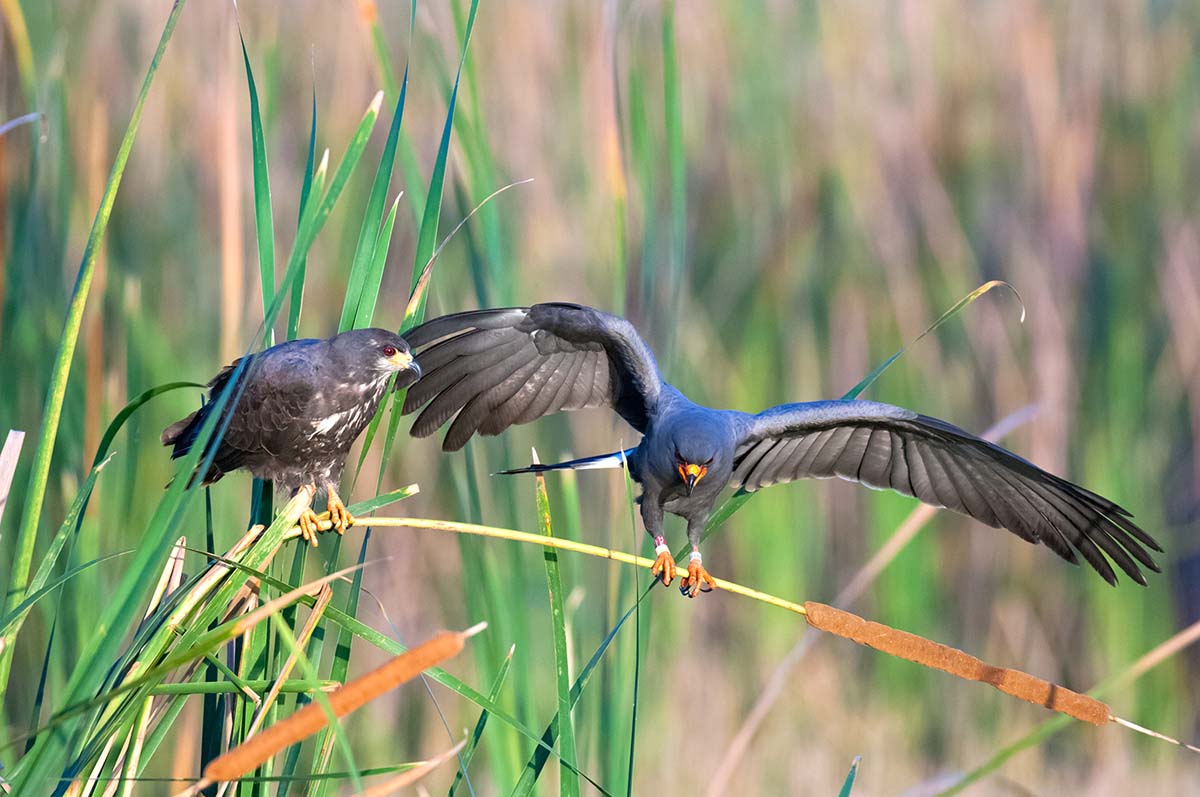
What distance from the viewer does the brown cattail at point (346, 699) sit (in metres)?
1.47

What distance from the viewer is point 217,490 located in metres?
3.41

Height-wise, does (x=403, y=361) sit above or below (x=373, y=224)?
below

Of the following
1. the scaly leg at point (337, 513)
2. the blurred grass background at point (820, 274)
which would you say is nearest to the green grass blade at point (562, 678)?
the scaly leg at point (337, 513)

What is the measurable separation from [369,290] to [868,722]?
3.05 meters

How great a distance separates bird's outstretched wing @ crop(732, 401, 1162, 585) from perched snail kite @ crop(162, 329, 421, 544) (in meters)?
0.88

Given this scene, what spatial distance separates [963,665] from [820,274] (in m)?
2.89

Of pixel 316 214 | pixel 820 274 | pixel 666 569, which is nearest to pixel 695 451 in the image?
pixel 666 569

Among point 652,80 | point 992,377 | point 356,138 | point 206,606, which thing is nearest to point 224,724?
point 206,606

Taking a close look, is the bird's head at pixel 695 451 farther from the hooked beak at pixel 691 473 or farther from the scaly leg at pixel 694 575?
the scaly leg at pixel 694 575

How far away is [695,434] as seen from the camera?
9.09ft

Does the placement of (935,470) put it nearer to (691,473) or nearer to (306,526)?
(691,473)

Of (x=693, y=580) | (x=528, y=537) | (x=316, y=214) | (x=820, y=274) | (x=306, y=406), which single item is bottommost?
(x=693, y=580)

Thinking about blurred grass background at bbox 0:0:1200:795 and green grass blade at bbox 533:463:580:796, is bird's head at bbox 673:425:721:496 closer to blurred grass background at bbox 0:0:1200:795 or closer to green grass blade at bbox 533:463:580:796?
green grass blade at bbox 533:463:580:796

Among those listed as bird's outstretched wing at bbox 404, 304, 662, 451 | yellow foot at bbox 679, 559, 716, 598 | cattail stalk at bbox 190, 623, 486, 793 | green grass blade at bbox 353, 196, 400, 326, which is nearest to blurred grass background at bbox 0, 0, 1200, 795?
bird's outstretched wing at bbox 404, 304, 662, 451
